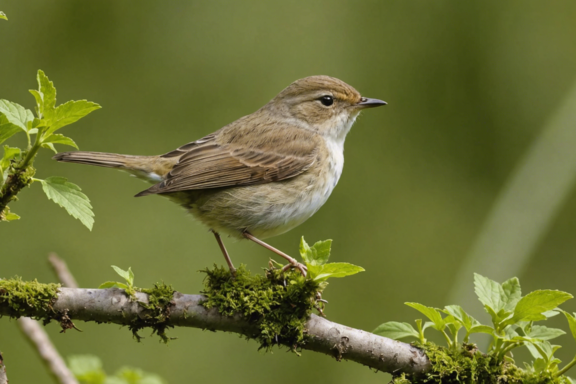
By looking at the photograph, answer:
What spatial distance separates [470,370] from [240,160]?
233cm

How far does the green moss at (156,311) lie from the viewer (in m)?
2.89

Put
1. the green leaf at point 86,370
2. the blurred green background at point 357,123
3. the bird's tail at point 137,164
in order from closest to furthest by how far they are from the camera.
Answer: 1. the green leaf at point 86,370
2. the bird's tail at point 137,164
3. the blurred green background at point 357,123

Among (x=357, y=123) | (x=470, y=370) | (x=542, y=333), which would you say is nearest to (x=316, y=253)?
(x=470, y=370)

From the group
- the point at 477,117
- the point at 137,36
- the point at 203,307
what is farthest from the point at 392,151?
the point at 203,307

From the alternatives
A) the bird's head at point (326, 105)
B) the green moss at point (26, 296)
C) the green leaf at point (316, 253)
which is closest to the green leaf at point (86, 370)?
the green moss at point (26, 296)

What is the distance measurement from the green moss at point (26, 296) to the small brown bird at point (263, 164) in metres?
1.24

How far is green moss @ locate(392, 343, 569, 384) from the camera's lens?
2.98 m

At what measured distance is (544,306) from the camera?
2.69 m

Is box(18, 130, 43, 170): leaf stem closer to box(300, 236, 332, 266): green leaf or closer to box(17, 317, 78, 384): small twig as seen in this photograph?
box(17, 317, 78, 384): small twig

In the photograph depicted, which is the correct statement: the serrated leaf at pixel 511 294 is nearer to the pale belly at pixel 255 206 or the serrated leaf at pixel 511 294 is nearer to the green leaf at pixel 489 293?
the green leaf at pixel 489 293

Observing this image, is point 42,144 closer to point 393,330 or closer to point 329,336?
point 329,336

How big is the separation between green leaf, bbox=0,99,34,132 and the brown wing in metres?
1.55

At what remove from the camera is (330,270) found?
2.77 m

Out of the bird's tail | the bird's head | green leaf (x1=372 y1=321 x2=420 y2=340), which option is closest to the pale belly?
the bird's tail
